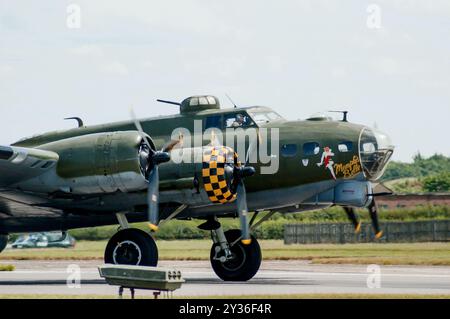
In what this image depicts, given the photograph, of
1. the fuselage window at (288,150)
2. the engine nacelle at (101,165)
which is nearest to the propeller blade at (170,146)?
the engine nacelle at (101,165)

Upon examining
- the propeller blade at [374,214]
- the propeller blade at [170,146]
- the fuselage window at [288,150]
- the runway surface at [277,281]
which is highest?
the propeller blade at [170,146]

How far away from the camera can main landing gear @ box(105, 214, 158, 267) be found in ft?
83.8

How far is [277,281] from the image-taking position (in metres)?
28.2

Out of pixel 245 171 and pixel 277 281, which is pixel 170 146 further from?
pixel 277 281

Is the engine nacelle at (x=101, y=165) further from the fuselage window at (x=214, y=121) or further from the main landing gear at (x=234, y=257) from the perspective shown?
the main landing gear at (x=234, y=257)

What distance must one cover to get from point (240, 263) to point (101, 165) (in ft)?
18.7

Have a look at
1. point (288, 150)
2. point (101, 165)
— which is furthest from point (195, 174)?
point (288, 150)

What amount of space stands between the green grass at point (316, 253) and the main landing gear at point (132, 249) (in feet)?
41.3

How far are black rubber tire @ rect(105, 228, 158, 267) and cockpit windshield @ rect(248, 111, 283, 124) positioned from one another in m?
4.66

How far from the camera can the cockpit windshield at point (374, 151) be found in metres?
26.5
